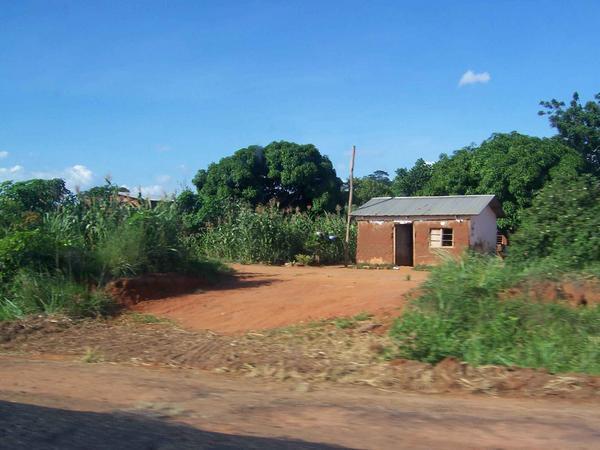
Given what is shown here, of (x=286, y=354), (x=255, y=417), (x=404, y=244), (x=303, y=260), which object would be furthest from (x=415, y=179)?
(x=255, y=417)

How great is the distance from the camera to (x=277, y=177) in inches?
1391

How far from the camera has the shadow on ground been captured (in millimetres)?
4895

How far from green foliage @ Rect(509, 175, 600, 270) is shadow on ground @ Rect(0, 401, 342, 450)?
24.2ft

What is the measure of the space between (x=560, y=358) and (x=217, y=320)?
6195mm

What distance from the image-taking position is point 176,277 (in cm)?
1498

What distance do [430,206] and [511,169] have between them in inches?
219

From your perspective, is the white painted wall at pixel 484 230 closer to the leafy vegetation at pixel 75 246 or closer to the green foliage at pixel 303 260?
the green foliage at pixel 303 260

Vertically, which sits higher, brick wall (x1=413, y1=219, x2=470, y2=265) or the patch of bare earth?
brick wall (x1=413, y1=219, x2=470, y2=265)

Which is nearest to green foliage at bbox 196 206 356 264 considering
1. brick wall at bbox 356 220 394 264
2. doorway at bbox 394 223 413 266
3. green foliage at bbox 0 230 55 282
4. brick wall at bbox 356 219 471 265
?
brick wall at bbox 356 220 394 264

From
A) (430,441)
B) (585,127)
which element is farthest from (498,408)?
(585,127)

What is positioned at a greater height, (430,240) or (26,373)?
(430,240)

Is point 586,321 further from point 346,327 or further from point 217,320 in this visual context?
point 217,320

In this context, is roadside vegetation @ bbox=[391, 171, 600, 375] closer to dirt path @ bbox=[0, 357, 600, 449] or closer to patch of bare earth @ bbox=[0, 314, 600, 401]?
patch of bare earth @ bbox=[0, 314, 600, 401]

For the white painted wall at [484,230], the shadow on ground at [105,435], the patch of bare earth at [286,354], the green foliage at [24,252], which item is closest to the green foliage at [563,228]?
the patch of bare earth at [286,354]
